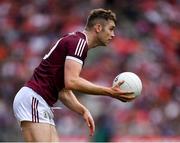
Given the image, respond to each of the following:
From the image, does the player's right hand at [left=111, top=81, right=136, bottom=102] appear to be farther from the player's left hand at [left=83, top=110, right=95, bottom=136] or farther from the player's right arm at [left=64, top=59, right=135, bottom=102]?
the player's left hand at [left=83, top=110, right=95, bottom=136]

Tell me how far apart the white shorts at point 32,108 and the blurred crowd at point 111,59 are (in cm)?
434

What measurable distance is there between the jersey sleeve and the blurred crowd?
4.64 metres

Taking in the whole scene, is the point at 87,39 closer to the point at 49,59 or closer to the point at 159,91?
the point at 49,59

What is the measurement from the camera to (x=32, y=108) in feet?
22.2

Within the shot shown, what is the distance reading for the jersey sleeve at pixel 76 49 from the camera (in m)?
6.51

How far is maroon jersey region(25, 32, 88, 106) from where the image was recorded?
21.5 feet

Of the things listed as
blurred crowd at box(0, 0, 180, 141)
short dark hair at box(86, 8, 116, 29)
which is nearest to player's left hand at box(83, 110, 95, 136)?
short dark hair at box(86, 8, 116, 29)

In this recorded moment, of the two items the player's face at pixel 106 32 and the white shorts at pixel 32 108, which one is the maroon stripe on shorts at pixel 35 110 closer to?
the white shorts at pixel 32 108

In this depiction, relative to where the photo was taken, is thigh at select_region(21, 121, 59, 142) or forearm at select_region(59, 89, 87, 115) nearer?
thigh at select_region(21, 121, 59, 142)

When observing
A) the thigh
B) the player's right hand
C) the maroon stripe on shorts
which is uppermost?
the player's right hand

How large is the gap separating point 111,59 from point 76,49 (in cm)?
665

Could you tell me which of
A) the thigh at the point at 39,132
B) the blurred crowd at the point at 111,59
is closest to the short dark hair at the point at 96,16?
the thigh at the point at 39,132

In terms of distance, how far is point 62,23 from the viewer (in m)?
14.9

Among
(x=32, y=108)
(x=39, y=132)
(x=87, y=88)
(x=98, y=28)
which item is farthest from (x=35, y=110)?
(x=98, y=28)
